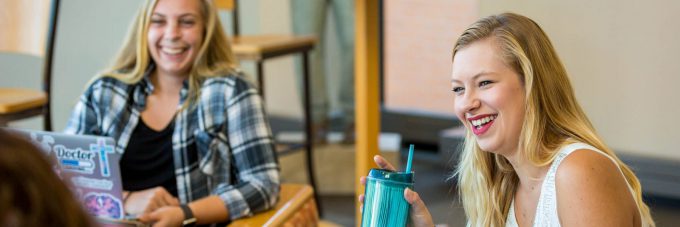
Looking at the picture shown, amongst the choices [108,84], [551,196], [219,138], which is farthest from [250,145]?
[551,196]

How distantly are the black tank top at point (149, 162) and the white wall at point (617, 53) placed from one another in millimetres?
767

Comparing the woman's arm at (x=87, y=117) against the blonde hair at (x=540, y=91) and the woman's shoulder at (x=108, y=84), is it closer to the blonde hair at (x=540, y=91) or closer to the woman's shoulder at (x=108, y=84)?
the woman's shoulder at (x=108, y=84)

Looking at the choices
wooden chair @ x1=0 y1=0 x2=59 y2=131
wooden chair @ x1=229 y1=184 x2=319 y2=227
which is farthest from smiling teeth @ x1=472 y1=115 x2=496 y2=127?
wooden chair @ x1=0 y1=0 x2=59 y2=131

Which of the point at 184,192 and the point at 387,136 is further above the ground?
the point at 184,192

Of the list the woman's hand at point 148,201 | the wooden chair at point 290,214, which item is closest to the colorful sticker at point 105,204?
the woman's hand at point 148,201

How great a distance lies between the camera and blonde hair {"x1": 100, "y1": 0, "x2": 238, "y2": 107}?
217 cm

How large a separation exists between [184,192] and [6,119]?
508mm

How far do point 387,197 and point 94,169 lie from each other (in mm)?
637

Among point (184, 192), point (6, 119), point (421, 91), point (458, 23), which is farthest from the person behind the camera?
point (421, 91)

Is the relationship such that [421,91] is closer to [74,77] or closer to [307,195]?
[74,77]

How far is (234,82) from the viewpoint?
7.01 feet

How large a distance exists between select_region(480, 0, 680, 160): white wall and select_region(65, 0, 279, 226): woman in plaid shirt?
1.95ft

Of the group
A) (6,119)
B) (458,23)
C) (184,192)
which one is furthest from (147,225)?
(458,23)

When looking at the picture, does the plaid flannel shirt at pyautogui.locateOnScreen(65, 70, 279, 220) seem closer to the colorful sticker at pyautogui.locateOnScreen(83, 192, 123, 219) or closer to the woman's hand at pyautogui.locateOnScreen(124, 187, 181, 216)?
the woman's hand at pyautogui.locateOnScreen(124, 187, 181, 216)
